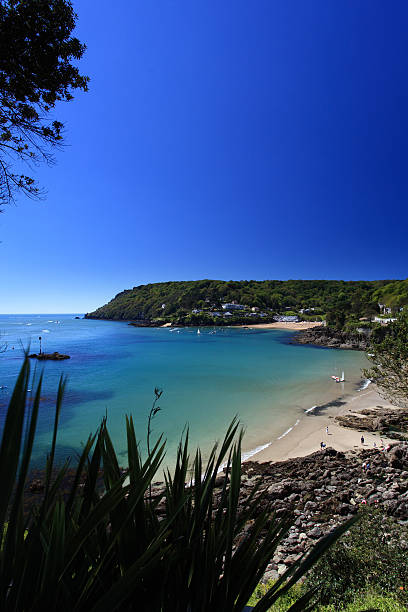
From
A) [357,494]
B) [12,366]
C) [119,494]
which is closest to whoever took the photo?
[119,494]

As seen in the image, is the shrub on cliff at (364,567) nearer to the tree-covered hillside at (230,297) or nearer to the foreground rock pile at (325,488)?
the foreground rock pile at (325,488)

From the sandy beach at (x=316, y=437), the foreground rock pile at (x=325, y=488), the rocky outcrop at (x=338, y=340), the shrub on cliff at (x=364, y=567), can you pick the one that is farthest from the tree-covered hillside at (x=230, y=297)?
the shrub on cliff at (x=364, y=567)

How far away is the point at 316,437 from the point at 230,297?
121 m

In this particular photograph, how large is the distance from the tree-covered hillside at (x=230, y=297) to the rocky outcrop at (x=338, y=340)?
52.9 meters

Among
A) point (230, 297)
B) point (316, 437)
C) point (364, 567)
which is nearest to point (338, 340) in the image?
point (316, 437)

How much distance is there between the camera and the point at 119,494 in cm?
89

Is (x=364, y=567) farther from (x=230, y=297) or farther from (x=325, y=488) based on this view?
(x=230, y=297)

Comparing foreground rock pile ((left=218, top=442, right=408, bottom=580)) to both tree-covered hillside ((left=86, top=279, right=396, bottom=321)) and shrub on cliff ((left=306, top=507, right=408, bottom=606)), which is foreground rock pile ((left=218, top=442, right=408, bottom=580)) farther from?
tree-covered hillside ((left=86, top=279, right=396, bottom=321))

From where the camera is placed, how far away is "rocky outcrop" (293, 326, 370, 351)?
49.5 m

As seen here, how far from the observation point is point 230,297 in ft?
437

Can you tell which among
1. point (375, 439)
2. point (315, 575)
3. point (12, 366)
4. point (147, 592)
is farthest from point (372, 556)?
point (12, 366)

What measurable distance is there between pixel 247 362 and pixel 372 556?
31.4 meters

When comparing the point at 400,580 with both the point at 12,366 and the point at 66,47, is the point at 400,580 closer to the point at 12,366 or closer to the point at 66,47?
the point at 66,47

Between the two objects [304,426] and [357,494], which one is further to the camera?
[304,426]
